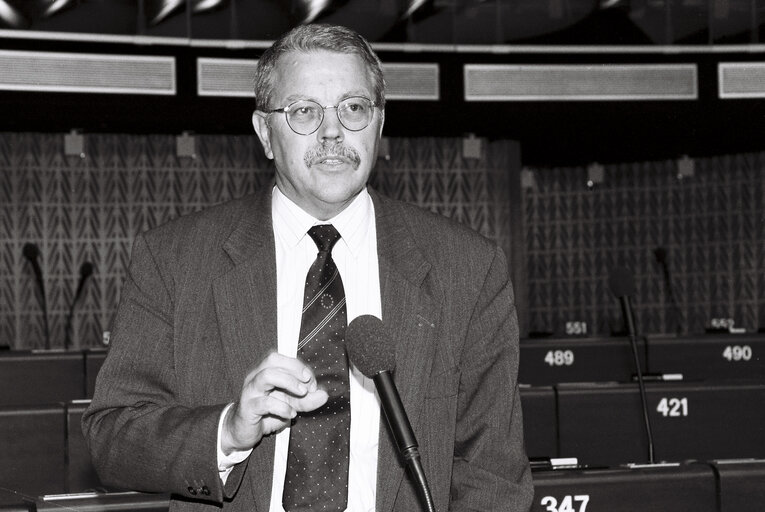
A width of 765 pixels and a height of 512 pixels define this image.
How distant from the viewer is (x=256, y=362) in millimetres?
1663

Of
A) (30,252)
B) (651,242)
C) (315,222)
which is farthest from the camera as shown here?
(651,242)

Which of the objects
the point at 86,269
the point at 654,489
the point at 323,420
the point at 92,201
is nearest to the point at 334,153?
the point at 323,420

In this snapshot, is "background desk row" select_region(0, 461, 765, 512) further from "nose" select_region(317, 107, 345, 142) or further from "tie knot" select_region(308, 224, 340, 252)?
"nose" select_region(317, 107, 345, 142)

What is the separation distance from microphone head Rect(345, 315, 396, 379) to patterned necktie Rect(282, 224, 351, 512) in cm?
30

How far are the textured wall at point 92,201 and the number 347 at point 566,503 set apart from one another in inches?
314

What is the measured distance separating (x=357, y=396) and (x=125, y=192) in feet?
30.1

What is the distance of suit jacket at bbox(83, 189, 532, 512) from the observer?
1.62 metres

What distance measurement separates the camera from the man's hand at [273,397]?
1357mm

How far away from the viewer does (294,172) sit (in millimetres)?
1773

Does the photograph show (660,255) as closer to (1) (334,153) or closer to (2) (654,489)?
(2) (654,489)

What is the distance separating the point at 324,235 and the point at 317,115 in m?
0.22

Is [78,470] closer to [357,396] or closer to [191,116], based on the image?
[357,396]

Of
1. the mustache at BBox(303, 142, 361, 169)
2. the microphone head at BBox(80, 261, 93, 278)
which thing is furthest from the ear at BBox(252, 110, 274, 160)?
the microphone head at BBox(80, 261, 93, 278)

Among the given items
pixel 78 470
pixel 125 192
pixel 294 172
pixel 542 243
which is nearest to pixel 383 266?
pixel 294 172
